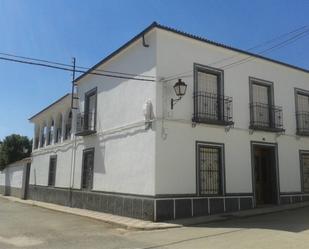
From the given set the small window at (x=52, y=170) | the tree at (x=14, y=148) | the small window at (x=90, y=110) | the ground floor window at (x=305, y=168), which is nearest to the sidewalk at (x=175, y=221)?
the ground floor window at (x=305, y=168)

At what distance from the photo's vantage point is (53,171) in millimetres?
21688

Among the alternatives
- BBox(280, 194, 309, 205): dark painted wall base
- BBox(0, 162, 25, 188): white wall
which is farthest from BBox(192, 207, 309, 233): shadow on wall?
BBox(0, 162, 25, 188): white wall

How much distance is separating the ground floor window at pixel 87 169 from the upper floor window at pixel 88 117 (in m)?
0.90

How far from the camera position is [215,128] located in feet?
44.5

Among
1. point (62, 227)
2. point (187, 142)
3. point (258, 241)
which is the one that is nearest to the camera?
point (258, 241)

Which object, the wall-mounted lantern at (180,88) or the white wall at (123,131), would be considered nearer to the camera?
the wall-mounted lantern at (180,88)

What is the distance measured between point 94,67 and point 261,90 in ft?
24.0

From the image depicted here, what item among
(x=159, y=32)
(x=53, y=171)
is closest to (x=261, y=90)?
(x=159, y=32)

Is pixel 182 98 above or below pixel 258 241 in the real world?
above

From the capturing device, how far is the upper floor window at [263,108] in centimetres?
1486

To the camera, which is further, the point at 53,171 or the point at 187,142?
the point at 53,171

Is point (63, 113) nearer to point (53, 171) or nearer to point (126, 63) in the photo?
point (53, 171)

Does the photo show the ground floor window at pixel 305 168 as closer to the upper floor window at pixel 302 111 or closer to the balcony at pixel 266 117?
the upper floor window at pixel 302 111

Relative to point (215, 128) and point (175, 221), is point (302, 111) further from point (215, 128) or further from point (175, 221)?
point (175, 221)
